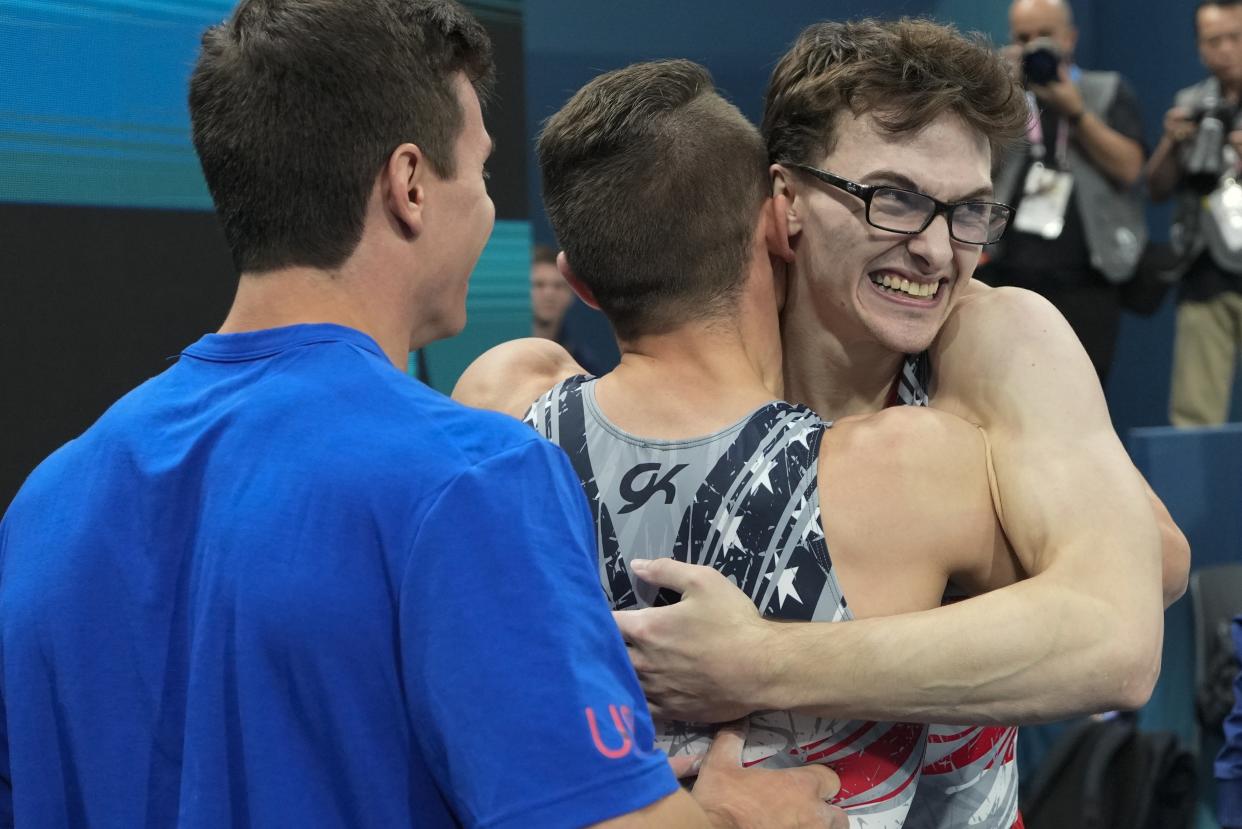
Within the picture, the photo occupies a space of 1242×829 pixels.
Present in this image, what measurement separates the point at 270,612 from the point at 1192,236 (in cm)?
556

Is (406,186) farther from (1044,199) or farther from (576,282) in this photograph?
(1044,199)

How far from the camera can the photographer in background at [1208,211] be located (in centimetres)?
564

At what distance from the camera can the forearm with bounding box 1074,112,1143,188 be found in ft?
17.9

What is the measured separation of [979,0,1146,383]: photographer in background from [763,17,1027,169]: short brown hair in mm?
3683

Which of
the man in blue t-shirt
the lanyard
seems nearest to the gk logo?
the man in blue t-shirt

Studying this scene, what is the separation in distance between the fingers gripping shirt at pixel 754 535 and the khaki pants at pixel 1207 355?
4922mm

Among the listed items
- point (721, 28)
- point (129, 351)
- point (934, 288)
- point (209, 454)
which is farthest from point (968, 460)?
point (721, 28)

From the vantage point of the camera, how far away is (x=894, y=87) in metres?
1.78

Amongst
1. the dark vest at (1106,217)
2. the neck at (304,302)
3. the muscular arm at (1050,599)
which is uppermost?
the neck at (304,302)

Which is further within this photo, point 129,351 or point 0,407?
point 129,351

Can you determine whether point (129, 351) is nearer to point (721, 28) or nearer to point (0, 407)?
point (0, 407)

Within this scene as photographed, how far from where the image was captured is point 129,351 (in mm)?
2611

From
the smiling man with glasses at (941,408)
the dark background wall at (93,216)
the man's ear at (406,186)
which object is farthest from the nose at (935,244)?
the dark background wall at (93,216)

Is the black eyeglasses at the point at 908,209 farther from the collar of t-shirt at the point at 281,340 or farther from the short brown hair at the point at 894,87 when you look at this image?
the collar of t-shirt at the point at 281,340
